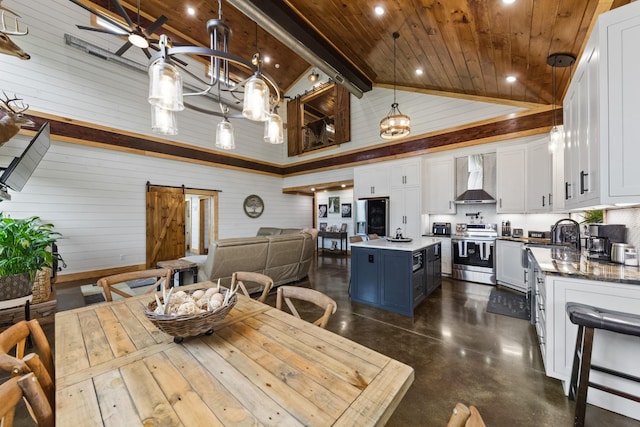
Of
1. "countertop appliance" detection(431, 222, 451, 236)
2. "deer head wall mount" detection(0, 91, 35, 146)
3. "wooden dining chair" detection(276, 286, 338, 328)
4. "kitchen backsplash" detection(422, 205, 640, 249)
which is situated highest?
"deer head wall mount" detection(0, 91, 35, 146)

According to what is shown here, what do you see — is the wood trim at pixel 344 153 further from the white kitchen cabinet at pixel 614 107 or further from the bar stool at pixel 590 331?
the bar stool at pixel 590 331

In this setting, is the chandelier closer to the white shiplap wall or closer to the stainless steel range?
the stainless steel range

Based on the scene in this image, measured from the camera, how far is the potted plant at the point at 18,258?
2629 millimetres

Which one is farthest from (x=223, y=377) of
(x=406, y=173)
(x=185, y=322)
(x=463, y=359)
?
(x=406, y=173)

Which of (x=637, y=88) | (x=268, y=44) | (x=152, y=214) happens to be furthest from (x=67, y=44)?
(x=637, y=88)

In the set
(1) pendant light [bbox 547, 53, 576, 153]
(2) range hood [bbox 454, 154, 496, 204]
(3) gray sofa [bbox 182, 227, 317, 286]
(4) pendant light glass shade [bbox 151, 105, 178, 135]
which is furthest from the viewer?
(2) range hood [bbox 454, 154, 496, 204]

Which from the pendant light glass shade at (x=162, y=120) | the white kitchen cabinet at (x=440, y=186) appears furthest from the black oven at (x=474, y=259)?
the pendant light glass shade at (x=162, y=120)

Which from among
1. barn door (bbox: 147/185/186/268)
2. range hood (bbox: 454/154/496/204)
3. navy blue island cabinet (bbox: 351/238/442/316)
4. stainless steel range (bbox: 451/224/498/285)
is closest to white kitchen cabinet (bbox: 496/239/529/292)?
stainless steel range (bbox: 451/224/498/285)

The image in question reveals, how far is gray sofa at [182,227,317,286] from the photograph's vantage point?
358 centimetres

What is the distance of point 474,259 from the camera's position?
475 cm

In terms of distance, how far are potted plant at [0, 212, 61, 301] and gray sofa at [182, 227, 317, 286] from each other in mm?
1761

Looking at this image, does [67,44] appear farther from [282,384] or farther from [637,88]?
[637,88]

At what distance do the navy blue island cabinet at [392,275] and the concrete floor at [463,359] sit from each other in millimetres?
158

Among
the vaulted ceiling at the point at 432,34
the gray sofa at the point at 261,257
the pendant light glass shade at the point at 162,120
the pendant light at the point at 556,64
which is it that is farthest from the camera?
the gray sofa at the point at 261,257
